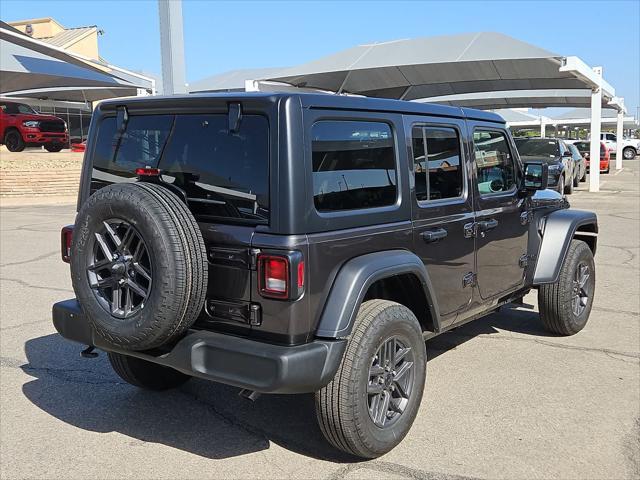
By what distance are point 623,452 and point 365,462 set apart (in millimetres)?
1362

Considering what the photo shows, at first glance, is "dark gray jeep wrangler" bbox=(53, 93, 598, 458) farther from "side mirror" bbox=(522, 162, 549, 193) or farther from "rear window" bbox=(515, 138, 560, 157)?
"rear window" bbox=(515, 138, 560, 157)

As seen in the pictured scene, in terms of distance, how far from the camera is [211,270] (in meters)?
3.18

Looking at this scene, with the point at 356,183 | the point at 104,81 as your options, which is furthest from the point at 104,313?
the point at 104,81

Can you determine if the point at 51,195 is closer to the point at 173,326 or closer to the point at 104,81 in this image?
the point at 104,81

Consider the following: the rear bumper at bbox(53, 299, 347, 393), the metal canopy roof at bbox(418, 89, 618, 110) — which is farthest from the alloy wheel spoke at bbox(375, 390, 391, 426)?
the metal canopy roof at bbox(418, 89, 618, 110)

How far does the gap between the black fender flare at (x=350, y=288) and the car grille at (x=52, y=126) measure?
945 inches

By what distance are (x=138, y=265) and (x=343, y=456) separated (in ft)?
4.77

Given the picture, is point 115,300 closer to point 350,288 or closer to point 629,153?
point 350,288

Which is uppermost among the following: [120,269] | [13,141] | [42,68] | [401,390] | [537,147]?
[42,68]

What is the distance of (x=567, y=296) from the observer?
5215 mm

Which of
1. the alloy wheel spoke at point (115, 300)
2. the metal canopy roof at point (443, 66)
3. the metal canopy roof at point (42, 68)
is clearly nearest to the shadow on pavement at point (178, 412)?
the alloy wheel spoke at point (115, 300)

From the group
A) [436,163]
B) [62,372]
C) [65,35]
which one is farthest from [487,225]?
[65,35]

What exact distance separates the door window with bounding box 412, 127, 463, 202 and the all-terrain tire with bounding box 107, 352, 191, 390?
203 cm

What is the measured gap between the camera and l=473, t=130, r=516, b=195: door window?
443cm
